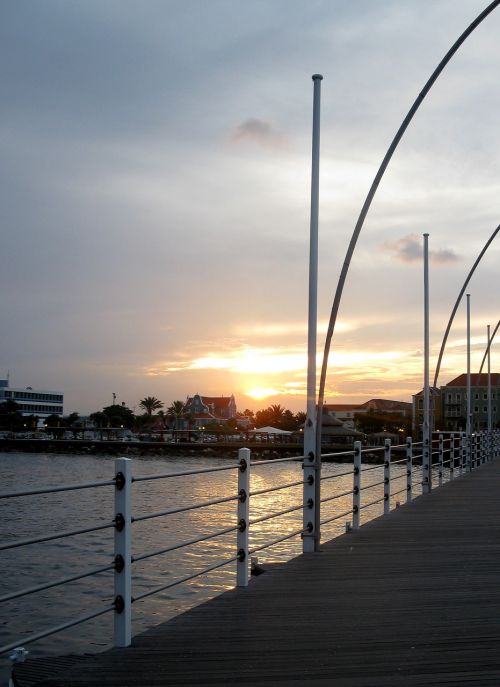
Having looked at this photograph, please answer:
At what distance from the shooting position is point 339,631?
5883mm

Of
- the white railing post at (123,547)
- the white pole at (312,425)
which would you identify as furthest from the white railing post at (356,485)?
the white railing post at (123,547)

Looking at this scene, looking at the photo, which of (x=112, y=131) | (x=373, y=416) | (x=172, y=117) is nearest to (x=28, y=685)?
(x=172, y=117)

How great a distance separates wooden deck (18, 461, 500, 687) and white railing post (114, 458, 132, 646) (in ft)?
0.50

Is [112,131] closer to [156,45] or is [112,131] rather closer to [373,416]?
[156,45]

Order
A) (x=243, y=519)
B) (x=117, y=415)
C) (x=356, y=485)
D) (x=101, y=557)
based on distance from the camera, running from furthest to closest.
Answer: (x=117, y=415) < (x=101, y=557) < (x=356, y=485) < (x=243, y=519)

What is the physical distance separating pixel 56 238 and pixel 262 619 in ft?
84.1

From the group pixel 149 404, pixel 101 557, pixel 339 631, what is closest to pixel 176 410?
pixel 149 404

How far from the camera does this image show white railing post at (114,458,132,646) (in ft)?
17.7

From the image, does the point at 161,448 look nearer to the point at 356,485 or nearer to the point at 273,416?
the point at 273,416

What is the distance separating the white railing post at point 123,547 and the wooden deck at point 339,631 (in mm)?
151

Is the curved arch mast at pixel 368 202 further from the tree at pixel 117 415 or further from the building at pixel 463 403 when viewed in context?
the tree at pixel 117 415

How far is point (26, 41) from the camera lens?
526 inches

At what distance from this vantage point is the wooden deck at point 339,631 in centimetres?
483

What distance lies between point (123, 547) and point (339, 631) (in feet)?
5.21
